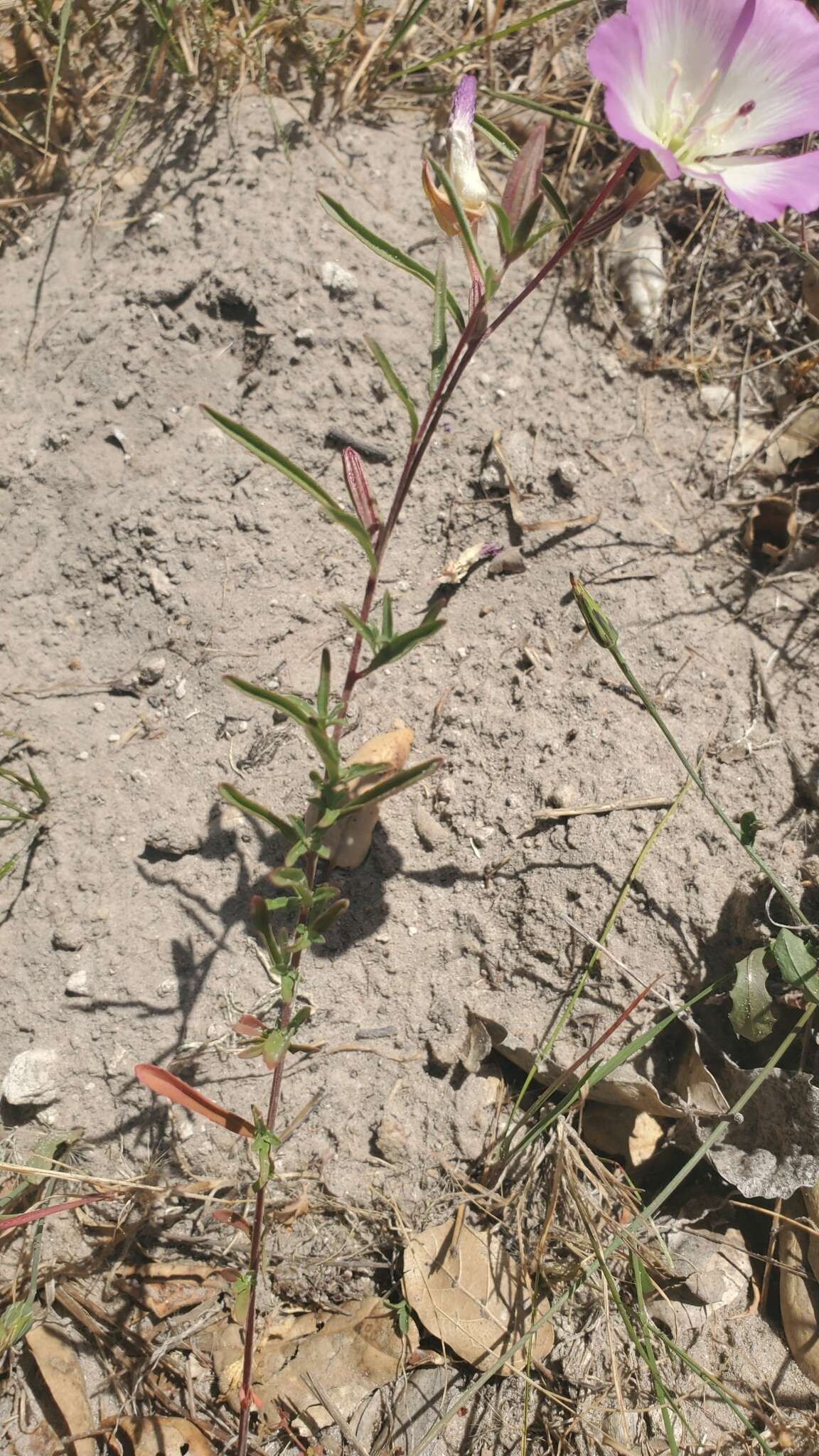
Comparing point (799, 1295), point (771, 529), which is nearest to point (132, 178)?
point (771, 529)

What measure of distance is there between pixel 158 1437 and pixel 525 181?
6.96 ft

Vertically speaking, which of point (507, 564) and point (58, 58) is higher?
point (58, 58)

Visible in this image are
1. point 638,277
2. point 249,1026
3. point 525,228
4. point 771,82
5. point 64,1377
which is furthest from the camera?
point 638,277

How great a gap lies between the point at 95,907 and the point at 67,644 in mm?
597

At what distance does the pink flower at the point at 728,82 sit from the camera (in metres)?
1.37

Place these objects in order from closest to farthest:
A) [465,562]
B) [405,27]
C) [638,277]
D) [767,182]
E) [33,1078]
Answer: [767,182], [33,1078], [465,562], [405,27], [638,277]

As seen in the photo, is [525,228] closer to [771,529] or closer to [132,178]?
[771,529]

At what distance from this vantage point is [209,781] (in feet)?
6.68

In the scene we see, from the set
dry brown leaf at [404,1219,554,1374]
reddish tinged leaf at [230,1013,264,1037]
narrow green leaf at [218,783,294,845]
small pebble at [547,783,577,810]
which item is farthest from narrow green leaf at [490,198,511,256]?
dry brown leaf at [404,1219,554,1374]

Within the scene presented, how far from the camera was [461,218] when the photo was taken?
1246 millimetres

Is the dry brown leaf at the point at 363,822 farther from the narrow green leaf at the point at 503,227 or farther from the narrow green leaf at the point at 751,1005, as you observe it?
the narrow green leaf at the point at 503,227

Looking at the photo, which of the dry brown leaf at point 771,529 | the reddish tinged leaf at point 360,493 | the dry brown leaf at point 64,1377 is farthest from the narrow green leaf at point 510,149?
the dry brown leaf at point 64,1377

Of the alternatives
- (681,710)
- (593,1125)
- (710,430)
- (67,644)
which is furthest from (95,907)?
(710,430)

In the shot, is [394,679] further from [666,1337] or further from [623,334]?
[666,1337]
